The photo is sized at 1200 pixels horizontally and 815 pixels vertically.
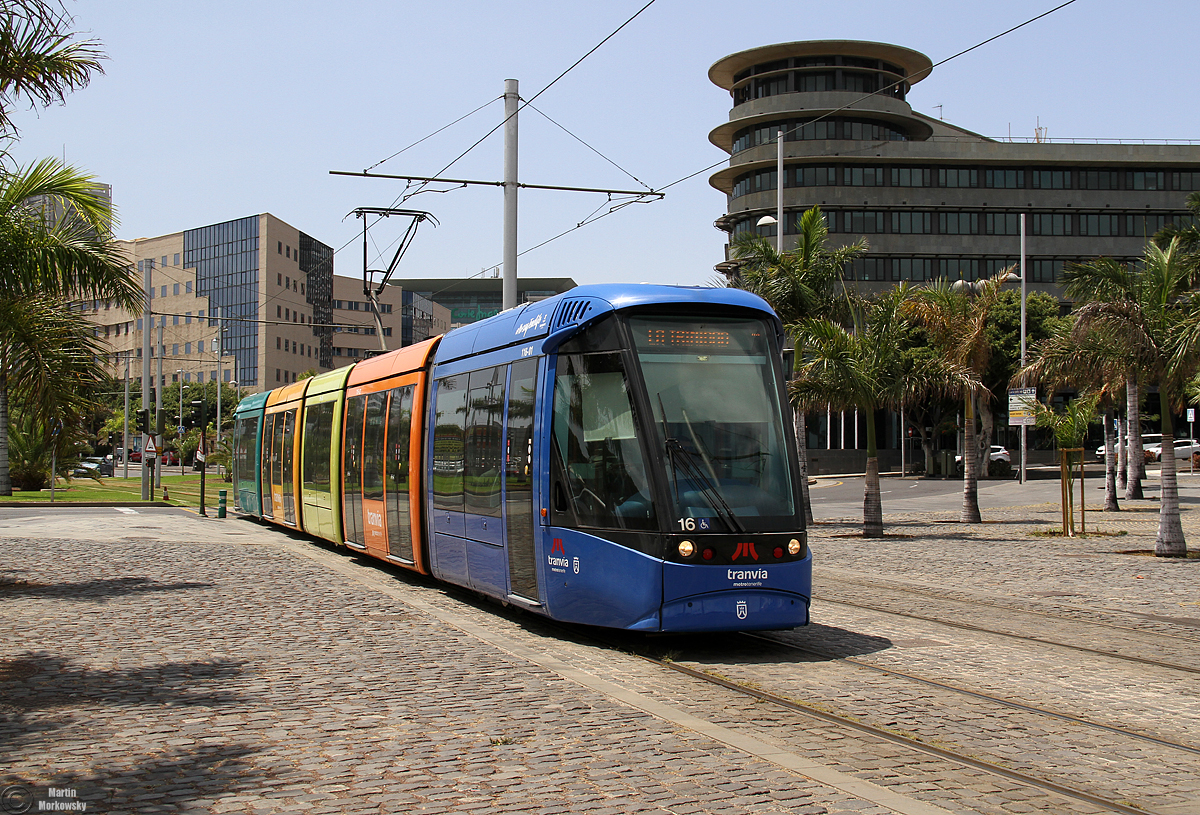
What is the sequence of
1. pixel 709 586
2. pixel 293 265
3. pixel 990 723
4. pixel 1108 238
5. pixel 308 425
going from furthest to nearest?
pixel 293 265 < pixel 1108 238 < pixel 308 425 < pixel 709 586 < pixel 990 723

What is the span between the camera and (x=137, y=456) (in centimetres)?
10631

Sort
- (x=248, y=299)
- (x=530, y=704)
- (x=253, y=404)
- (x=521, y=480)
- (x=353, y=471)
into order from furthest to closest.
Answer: (x=248, y=299) < (x=253, y=404) < (x=353, y=471) < (x=521, y=480) < (x=530, y=704)

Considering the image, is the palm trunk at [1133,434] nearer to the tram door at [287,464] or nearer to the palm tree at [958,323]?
the palm tree at [958,323]

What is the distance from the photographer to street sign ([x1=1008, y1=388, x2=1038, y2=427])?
30.7 m

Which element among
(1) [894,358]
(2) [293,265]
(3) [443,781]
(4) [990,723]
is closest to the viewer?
(3) [443,781]

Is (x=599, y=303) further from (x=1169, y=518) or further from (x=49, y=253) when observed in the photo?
(x=1169, y=518)

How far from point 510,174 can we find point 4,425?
12.3 m

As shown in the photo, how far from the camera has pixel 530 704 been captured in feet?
24.9

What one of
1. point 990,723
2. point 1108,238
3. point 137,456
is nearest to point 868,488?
point 990,723

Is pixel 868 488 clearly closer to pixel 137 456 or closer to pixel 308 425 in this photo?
pixel 308 425

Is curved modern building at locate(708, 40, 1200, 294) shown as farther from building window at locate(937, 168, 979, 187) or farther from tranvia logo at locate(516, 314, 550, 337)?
tranvia logo at locate(516, 314, 550, 337)

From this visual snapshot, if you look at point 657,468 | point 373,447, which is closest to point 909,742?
point 657,468

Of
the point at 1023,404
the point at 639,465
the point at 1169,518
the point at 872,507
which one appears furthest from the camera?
the point at 1023,404

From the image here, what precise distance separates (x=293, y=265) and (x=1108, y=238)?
287 feet
